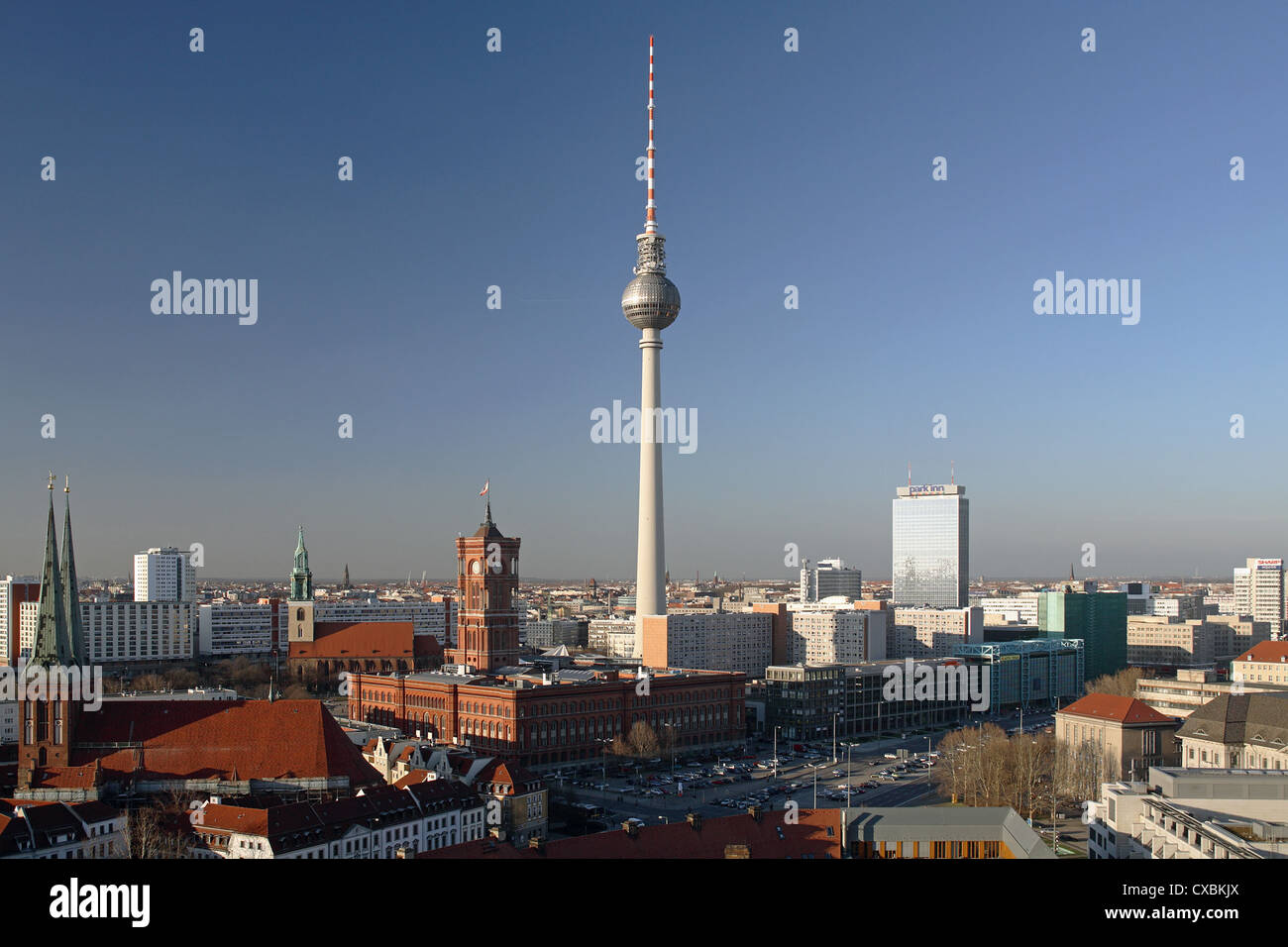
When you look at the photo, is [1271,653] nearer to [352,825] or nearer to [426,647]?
[426,647]

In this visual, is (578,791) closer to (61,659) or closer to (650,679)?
(650,679)

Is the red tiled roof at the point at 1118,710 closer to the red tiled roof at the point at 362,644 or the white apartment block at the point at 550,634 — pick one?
the red tiled roof at the point at 362,644

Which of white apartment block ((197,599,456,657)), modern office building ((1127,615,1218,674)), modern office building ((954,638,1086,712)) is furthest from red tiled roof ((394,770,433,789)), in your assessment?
modern office building ((1127,615,1218,674))

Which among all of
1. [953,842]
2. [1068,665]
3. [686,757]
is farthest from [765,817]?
[1068,665]

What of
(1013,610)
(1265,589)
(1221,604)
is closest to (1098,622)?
(1013,610)

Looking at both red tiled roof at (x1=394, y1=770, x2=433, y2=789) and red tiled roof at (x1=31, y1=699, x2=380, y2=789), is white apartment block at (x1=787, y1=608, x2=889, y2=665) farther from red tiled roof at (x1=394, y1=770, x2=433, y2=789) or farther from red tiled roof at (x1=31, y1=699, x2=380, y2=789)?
red tiled roof at (x1=31, y1=699, x2=380, y2=789)

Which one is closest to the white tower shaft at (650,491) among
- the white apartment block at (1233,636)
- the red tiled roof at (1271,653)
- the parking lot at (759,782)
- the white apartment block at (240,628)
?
the parking lot at (759,782)
